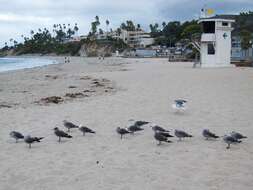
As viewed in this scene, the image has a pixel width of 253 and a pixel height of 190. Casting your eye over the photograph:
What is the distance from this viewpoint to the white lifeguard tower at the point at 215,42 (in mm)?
46531

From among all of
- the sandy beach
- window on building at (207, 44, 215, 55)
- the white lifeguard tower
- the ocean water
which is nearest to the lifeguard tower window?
the white lifeguard tower

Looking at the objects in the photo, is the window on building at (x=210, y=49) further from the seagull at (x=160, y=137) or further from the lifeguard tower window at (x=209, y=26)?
the seagull at (x=160, y=137)

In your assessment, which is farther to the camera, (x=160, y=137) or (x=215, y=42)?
(x=215, y=42)

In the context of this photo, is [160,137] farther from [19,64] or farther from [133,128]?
[19,64]

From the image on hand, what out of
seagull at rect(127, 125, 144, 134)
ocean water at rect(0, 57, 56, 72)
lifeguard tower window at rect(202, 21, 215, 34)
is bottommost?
ocean water at rect(0, 57, 56, 72)

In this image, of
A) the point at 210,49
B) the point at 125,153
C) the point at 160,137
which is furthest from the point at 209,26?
the point at 125,153

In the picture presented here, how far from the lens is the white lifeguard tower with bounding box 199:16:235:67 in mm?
46531

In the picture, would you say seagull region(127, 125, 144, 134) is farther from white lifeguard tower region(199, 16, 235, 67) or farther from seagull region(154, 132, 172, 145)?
white lifeguard tower region(199, 16, 235, 67)

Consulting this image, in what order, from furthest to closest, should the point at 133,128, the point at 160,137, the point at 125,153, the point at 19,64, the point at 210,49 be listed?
the point at 19,64 < the point at 210,49 < the point at 133,128 < the point at 160,137 < the point at 125,153

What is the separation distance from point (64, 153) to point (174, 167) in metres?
2.60

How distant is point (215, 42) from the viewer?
46.8 m

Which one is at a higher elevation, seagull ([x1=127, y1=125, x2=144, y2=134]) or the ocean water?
seagull ([x1=127, y1=125, x2=144, y2=134])

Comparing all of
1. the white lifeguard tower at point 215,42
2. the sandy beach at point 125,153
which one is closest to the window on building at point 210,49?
the white lifeguard tower at point 215,42

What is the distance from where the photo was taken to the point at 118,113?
1472 centimetres
